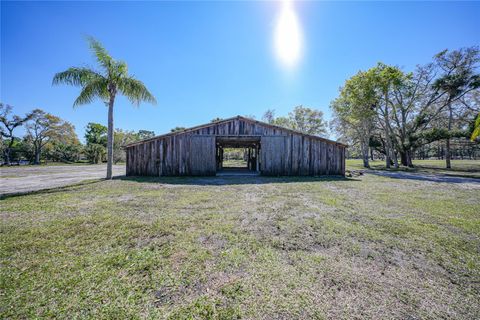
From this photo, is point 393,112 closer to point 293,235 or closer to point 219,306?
point 293,235

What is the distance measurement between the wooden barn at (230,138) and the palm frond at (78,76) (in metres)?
4.25

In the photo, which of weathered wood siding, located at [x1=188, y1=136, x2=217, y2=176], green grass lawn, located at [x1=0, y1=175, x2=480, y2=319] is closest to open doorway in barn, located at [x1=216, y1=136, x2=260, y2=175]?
weathered wood siding, located at [x1=188, y1=136, x2=217, y2=176]

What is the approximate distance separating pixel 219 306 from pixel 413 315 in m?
1.93

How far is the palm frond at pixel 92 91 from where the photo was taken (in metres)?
10.0

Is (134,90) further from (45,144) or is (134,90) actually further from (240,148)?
(45,144)

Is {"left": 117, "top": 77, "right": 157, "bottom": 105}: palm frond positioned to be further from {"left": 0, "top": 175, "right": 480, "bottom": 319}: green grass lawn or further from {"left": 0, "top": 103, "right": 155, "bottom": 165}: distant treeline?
{"left": 0, "top": 103, "right": 155, "bottom": 165}: distant treeline

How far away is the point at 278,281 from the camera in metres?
2.26

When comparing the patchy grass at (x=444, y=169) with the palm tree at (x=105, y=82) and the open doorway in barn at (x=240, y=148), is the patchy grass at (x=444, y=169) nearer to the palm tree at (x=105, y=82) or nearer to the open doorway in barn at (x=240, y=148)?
the open doorway in barn at (x=240, y=148)

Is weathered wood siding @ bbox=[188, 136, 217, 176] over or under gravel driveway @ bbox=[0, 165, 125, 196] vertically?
over

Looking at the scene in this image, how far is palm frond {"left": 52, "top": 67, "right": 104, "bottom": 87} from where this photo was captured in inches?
368

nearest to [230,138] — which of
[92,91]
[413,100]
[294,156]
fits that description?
[294,156]

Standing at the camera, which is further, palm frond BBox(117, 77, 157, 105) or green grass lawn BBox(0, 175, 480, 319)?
palm frond BBox(117, 77, 157, 105)

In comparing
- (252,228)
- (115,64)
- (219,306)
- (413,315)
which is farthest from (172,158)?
(413,315)

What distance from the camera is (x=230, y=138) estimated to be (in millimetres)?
13008
